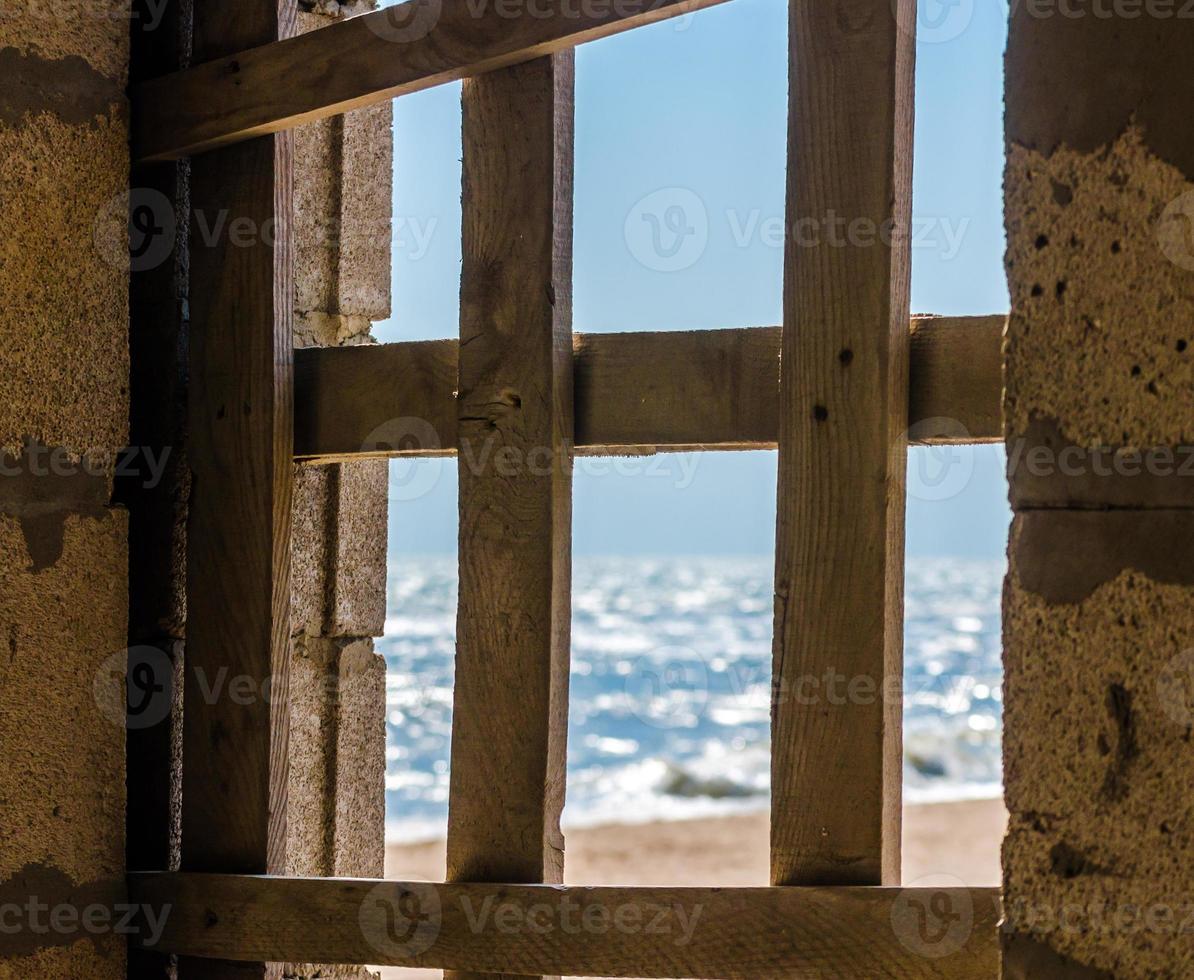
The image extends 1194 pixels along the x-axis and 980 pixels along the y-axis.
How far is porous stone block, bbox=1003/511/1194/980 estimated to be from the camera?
120 centimetres

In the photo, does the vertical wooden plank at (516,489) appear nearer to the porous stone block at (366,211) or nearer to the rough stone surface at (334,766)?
the rough stone surface at (334,766)

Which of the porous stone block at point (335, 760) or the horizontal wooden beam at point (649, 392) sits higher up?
the horizontal wooden beam at point (649, 392)

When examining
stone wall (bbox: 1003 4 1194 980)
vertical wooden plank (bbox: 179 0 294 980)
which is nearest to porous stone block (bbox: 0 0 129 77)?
vertical wooden plank (bbox: 179 0 294 980)

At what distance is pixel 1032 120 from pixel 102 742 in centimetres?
186

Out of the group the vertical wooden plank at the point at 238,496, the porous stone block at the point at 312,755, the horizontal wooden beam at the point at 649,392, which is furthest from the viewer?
the porous stone block at the point at 312,755

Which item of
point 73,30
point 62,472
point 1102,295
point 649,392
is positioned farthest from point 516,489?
point 73,30

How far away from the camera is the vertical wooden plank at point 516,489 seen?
78.8 inches

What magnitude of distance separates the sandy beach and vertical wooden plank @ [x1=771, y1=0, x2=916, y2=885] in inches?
354

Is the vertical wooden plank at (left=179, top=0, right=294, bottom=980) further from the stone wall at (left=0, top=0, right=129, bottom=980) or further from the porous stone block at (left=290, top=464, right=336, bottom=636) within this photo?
the porous stone block at (left=290, top=464, right=336, bottom=636)

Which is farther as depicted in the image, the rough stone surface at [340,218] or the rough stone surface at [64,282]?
the rough stone surface at [340,218]

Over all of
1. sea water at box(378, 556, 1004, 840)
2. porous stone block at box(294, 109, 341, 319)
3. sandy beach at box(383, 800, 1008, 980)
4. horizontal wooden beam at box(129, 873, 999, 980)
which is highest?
porous stone block at box(294, 109, 341, 319)

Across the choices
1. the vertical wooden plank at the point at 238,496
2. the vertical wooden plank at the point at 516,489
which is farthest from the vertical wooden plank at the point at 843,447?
the vertical wooden plank at the point at 238,496

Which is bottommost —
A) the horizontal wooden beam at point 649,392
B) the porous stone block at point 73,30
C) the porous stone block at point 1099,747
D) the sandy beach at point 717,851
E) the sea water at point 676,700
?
the sea water at point 676,700

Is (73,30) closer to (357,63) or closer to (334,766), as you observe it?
(357,63)
